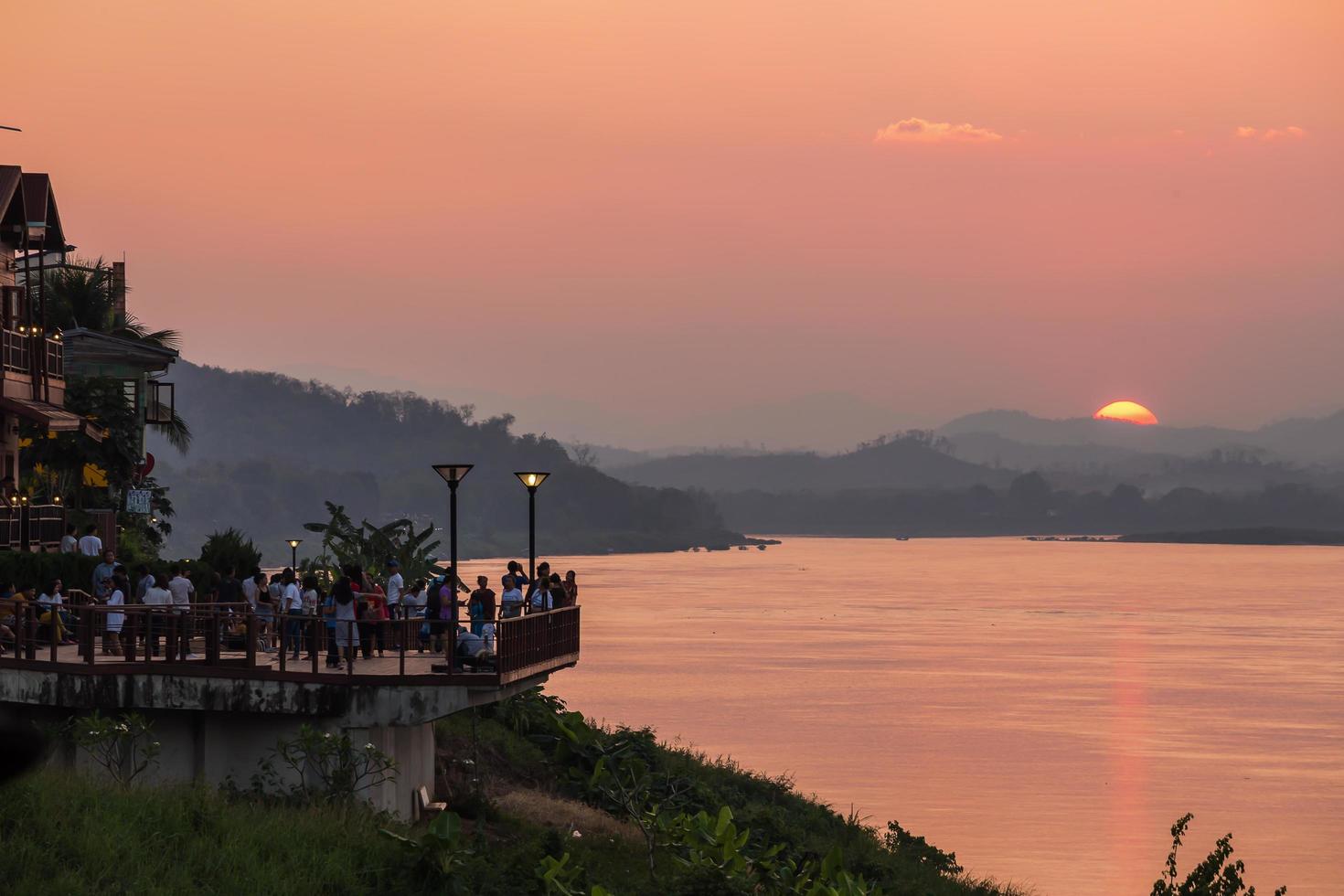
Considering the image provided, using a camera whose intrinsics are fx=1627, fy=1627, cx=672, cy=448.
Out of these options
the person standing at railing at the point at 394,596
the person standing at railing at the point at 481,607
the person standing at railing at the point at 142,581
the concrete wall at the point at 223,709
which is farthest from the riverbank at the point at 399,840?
the person standing at railing at the point at 142,581

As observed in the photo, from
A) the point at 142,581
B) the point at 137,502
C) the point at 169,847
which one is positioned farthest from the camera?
the point at 137,502

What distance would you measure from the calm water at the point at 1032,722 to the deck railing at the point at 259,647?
2965 centimetres

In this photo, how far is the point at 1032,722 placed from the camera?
89625 mm

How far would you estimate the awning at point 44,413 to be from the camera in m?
37.9

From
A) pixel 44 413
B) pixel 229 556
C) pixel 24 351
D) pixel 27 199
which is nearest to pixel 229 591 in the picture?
pixel 229 556

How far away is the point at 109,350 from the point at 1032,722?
181 ft

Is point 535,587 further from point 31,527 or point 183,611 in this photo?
point 31,527

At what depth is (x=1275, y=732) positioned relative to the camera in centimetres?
8694

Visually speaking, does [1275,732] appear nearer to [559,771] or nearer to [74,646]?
[559,771]

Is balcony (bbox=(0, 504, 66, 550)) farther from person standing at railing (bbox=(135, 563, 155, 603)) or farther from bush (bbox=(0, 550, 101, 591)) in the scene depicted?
bush (bbox=(0, 550, 101, 591))

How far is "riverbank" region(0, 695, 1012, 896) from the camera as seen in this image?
19.1m

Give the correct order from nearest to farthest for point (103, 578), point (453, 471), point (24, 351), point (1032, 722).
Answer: point (453, 471), point (103, 578), point (24, 351), point (1032, 722)

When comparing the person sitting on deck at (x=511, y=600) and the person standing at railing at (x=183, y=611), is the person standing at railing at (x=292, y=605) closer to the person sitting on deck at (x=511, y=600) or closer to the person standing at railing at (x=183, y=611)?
the person standing at railing at (x=183, y=611)

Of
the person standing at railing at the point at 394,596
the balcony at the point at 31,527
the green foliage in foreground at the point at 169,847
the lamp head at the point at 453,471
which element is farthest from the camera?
the balcony at the point at 31,527
